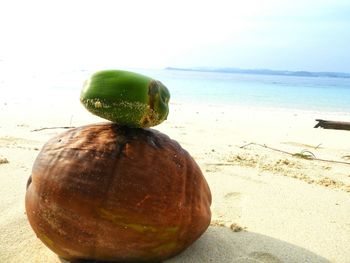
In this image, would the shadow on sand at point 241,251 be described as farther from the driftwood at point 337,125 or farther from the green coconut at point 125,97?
the driftwood at point 337,125

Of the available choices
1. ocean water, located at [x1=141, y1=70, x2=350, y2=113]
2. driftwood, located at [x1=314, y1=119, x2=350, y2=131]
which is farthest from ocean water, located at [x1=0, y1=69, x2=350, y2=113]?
driftwood, located at [x1=314, y1=119, x2=350, y2=131]

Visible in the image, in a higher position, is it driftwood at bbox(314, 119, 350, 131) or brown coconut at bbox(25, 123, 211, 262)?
brown coconut at bbox(25, 123, 211, 262)

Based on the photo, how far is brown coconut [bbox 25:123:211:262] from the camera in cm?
208

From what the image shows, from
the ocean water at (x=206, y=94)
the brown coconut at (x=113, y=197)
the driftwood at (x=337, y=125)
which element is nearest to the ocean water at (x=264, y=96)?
the ocean water at (x=206, y=94)

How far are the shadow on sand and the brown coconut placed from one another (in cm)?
21

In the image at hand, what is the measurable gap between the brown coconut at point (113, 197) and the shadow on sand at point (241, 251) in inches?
8.2

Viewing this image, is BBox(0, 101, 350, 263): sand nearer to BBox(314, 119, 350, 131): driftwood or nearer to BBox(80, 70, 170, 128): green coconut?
BBox(80, 70, 170, 128): green coconut

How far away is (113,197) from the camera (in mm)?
2068

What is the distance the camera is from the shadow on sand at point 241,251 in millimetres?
2459

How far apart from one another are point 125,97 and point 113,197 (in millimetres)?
493

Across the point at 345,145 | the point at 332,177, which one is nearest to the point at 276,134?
the point at 345,145

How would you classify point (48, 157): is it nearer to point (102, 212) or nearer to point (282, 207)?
point (102, 212)

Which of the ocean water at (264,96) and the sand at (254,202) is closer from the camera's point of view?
the sand at (254,202)

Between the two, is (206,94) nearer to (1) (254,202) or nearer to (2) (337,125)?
(2) (337,125)
